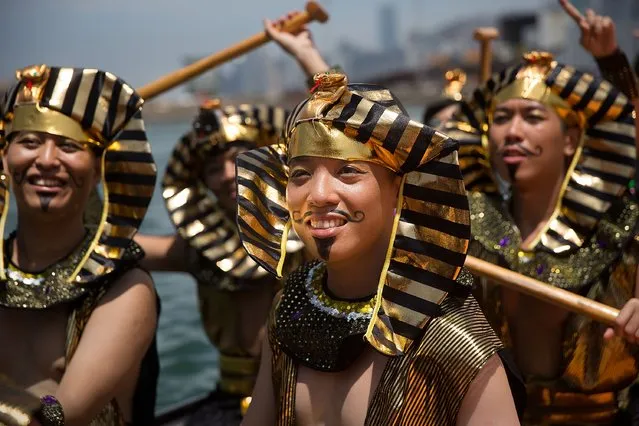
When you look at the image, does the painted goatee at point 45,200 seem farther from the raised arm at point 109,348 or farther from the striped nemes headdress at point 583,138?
the striped nemes headdress at point 583,138

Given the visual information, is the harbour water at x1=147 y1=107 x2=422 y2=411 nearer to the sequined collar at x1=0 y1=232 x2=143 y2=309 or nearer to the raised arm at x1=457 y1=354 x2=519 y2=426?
the sequined collar at x1=0 y1=232 x2=143 y2=309

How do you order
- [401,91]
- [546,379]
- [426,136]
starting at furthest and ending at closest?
[401,91] → [546,379] → [426,136]

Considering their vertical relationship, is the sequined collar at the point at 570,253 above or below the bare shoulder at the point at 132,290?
below

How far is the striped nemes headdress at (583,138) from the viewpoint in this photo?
3.38 meters

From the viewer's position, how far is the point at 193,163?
14.0 feet

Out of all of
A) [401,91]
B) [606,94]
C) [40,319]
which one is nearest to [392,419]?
[40,319]

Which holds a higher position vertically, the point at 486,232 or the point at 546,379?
the point at 486,232

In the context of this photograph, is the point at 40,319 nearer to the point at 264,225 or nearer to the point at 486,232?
the point at 264,225

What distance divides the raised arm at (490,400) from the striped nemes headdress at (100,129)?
1.34 m

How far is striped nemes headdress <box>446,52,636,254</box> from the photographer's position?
3375 millimetres

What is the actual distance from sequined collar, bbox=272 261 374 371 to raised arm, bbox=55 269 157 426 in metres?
0.70

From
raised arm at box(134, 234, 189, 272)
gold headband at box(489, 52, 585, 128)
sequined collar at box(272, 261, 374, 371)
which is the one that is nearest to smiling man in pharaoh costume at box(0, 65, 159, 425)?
sequined collar at box(272, 261, 374, 371)

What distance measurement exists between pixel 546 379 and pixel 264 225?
1481mm

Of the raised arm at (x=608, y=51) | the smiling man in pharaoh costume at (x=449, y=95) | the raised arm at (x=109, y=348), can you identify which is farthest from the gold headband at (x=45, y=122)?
the smiling man in pharaoh costume at (x=449, y=95)
